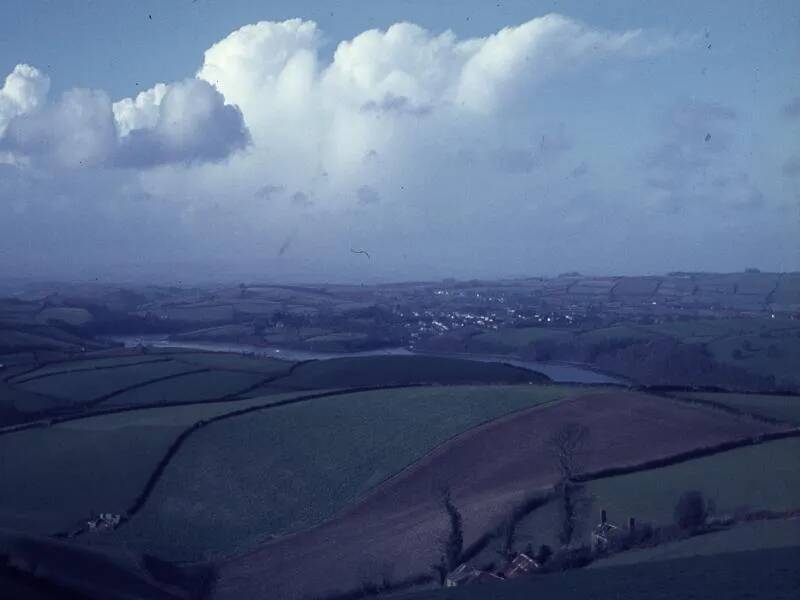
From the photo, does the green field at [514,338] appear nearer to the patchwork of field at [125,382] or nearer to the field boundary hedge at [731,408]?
the patchwork of field at [125,382]

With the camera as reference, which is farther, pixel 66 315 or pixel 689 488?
pixel 66 315

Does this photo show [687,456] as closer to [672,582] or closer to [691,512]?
[691,512]

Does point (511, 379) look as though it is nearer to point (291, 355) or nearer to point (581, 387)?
point (581, 387)

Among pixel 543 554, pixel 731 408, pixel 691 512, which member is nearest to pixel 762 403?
pixel 731 408

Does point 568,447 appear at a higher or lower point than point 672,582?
lower

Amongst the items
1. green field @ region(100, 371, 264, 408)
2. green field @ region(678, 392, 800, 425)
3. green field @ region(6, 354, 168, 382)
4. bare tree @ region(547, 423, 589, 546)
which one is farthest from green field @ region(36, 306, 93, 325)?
green field @ region(678, 392, 800, 425)

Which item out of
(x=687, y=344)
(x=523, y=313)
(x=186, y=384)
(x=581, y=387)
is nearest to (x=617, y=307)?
(x=523, y=313)

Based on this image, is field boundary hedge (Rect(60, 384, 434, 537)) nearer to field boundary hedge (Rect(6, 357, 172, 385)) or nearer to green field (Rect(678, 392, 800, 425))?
green field (Rect(678, 392, 800, 425))
